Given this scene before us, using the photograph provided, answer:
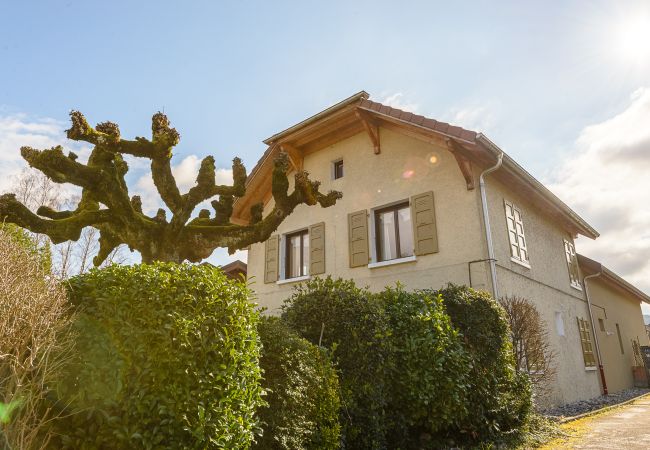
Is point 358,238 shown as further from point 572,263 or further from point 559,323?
point 572,263

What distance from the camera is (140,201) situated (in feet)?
35.2

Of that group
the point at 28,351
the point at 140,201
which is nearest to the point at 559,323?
the point at 140,201

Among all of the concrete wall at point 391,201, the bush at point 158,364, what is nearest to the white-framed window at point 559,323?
the concrete wall at point 391,201

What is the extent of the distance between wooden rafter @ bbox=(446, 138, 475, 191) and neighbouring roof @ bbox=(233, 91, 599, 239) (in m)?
0.03

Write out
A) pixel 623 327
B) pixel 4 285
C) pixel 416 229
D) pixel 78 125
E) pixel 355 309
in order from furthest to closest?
pixel 623 327 → pixel 416 229 → pixel 78 125 → pixel 355 309 → pixel 4 285

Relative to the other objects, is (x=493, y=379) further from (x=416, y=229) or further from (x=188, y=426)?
(x=188, y=426)

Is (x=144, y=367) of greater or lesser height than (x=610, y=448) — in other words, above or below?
above

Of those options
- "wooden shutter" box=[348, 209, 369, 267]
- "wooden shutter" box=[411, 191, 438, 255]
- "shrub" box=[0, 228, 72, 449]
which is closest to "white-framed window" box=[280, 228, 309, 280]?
"wooden shutter" box=[348, 209, 369, 267]

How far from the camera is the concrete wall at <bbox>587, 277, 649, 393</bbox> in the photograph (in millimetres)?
16142

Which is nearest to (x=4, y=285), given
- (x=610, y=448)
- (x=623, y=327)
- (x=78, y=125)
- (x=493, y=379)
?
(x=78, y=125)

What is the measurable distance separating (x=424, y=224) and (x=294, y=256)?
457 cm

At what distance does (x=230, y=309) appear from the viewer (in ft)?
12.9

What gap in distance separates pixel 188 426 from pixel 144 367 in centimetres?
56

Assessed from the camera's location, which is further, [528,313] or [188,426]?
[528,313]
